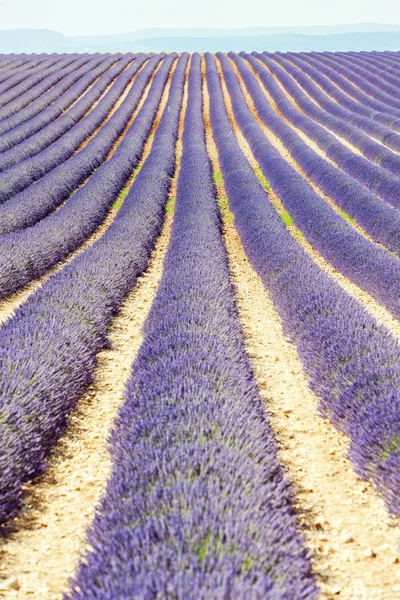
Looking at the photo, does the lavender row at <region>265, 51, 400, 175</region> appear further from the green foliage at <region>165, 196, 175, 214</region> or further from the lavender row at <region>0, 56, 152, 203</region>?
the lavender row at <region>0, 56, 152, 203</region>

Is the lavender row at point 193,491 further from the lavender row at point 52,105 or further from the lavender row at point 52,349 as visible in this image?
the lavender row at point 52,105

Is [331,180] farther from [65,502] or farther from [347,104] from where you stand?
[347,104]

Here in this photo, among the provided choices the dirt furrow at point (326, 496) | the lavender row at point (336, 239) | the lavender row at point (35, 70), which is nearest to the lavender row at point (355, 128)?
the lavender row at point (336, 239)

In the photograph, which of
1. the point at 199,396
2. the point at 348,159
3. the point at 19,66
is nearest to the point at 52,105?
the point at 19,66

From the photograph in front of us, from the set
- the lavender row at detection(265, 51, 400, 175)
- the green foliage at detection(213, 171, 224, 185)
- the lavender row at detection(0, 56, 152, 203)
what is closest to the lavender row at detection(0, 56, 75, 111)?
the lavender row at detection(0, 56, 152, 203)

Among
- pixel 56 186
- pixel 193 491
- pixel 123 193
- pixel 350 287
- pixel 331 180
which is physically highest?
pixel 331 180
